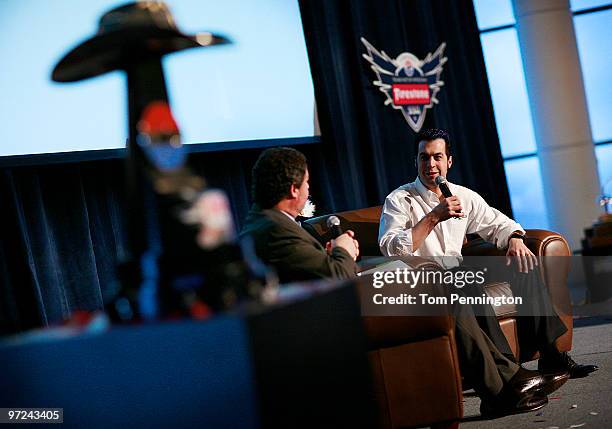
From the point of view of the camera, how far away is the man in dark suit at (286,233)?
1.97m

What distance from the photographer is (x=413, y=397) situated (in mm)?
2502

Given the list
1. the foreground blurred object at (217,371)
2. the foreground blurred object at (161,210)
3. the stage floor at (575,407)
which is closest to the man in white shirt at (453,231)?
the stage floor at (575,407)

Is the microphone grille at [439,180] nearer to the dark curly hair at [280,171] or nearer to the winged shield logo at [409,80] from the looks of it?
the dark curly hair at [280,171]

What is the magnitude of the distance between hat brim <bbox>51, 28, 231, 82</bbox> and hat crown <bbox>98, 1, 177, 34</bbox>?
0.01m

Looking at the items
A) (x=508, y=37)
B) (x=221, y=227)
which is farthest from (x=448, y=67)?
(x=221, y=227)

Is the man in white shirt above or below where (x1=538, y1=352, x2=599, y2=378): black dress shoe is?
above

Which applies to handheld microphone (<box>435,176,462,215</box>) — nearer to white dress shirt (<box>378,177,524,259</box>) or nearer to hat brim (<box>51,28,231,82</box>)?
white dress shirt (<box>378,177,524,259</box>)

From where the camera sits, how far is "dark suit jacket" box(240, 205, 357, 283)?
197 cm

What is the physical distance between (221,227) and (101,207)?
2821mm

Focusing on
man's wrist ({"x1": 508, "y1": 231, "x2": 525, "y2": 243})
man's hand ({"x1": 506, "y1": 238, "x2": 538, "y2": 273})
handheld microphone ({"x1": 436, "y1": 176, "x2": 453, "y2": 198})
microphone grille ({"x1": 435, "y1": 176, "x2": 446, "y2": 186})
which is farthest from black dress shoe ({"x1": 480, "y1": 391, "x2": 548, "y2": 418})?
microphone grille ({"x1": 435, "y1": 176, "x2": 446, "y2": 186})

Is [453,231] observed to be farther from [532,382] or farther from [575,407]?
[575,407]

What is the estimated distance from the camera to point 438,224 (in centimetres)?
330

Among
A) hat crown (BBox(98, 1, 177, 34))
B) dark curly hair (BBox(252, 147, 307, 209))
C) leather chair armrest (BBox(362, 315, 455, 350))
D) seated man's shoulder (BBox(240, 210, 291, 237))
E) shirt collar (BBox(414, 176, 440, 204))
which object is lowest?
leather chair armrest (BBox(362, 315, 455, 350))

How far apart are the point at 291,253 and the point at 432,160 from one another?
149cm
